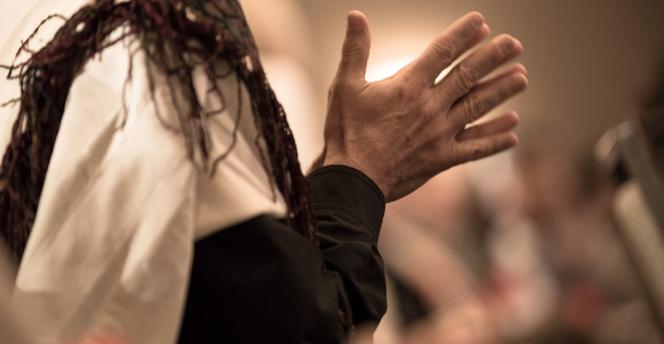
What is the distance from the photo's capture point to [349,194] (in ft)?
2.40

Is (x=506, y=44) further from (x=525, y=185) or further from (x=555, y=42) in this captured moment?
(x=555, y=42)

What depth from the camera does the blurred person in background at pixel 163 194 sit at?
54 centimetres

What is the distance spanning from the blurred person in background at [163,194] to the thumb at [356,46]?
182 millimetres

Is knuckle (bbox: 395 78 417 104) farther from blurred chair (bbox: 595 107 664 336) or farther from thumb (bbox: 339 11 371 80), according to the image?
blurred chair (bbox: 595 107 664 336)

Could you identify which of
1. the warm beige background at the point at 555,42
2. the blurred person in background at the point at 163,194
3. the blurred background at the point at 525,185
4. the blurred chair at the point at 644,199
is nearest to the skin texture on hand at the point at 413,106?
the blurred person in background at the point at 163,194

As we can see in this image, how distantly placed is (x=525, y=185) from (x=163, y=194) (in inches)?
87.9

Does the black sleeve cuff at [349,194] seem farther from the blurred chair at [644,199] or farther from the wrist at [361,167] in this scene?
the blurred chair at [644,199]

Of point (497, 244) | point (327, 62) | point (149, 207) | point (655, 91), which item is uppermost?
point (149, 207)

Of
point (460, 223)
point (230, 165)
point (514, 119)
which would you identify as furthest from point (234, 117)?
point (460, 223)

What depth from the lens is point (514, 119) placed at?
0.89m

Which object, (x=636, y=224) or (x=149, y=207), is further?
(x=636, y=224)

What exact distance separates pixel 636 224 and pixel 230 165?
0.67 m

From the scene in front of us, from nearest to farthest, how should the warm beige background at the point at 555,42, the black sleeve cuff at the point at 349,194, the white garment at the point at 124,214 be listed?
the white garment at the point at 124,214 < the black sleeve cuff at the point at 349,194 < the warm beige background at the point at 555,42

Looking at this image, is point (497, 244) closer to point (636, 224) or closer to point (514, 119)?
point (636, 224)
